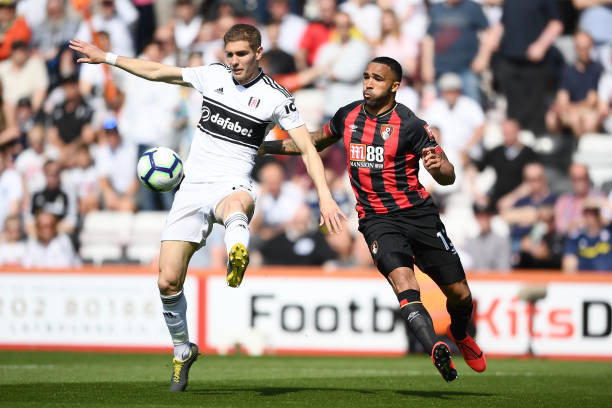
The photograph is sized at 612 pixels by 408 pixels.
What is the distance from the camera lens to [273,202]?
53.5 ft

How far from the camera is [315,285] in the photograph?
1439 cm

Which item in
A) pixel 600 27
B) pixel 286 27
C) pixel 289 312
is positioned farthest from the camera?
pixel 286 27

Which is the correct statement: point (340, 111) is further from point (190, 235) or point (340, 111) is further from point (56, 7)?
point (56, 7)

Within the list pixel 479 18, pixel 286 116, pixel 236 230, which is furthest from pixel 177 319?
pixel 479 18

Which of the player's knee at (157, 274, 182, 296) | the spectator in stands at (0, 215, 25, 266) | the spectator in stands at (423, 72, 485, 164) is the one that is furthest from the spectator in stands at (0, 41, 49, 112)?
the player's knee at (157, 274, 182, 296)

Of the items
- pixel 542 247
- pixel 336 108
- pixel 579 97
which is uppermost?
pixel 579 97

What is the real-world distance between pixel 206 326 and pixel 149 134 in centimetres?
385

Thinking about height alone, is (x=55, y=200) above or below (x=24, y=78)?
below

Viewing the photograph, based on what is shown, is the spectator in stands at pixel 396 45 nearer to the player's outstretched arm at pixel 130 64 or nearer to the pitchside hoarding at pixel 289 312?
the pitchside hoarding at pixel 289 312

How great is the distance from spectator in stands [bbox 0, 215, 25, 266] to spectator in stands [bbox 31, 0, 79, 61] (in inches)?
141

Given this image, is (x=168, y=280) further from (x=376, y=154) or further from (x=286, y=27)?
(x=286, y=27)

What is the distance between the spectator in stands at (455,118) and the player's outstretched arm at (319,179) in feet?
26.1

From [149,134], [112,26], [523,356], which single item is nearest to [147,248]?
[149,134]

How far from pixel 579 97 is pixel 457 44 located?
205 cm
